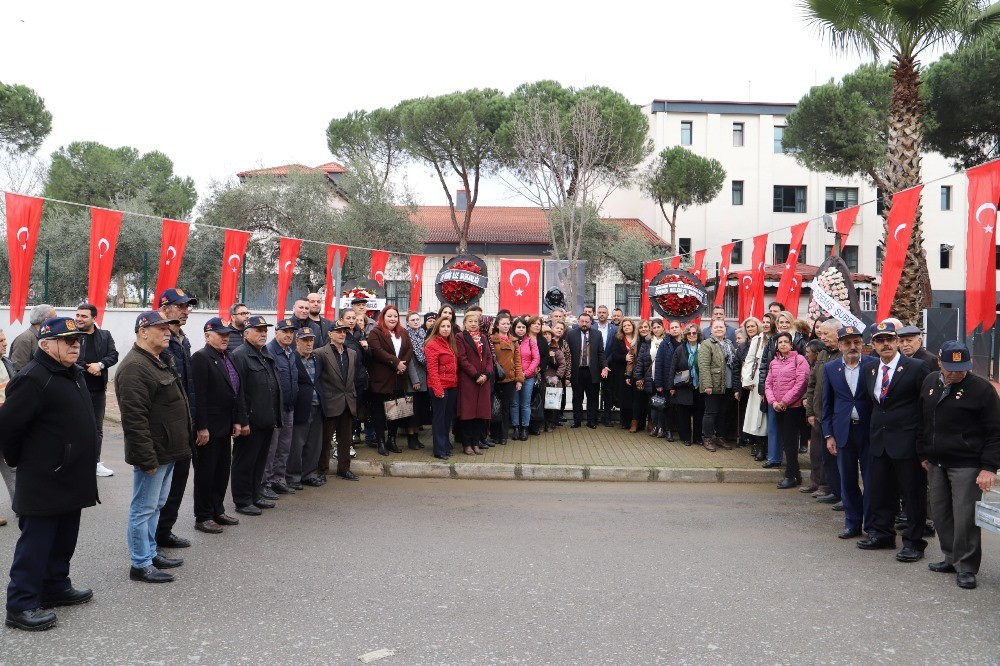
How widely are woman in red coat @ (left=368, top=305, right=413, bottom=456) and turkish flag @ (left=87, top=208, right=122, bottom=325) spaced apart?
5.42m

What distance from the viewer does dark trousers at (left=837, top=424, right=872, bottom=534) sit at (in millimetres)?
7148

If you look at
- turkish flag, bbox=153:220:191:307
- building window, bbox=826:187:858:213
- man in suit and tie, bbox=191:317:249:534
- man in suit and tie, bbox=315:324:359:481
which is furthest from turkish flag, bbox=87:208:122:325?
building window, bbox=826:187:858:213

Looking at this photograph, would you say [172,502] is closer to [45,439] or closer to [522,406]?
[45,439]

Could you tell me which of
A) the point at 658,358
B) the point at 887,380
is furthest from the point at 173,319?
the point at 658,358

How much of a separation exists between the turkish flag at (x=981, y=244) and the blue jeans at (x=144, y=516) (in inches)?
324

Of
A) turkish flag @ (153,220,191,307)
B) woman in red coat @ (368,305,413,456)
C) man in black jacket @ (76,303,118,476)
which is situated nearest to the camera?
man in black jacket @ (76,303,118,476)

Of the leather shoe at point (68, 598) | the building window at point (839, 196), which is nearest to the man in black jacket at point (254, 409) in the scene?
the leather shoe at point (68, 598)

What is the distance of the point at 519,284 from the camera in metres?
18.1

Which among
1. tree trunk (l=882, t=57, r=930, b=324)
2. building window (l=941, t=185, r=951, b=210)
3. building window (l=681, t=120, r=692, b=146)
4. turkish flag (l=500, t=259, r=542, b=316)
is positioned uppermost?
building window (l=681, t=120, r=692, b=146)

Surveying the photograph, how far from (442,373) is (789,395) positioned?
14.7ft

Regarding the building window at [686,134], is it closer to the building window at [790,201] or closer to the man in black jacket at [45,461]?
the building window at [790,201]

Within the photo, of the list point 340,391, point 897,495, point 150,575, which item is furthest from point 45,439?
point 897,495

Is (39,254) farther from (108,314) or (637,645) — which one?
(637,645)

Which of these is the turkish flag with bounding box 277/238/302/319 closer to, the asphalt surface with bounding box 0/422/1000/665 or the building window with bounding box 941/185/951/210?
the asphalt surface with bounding box 0/422/1000/665
